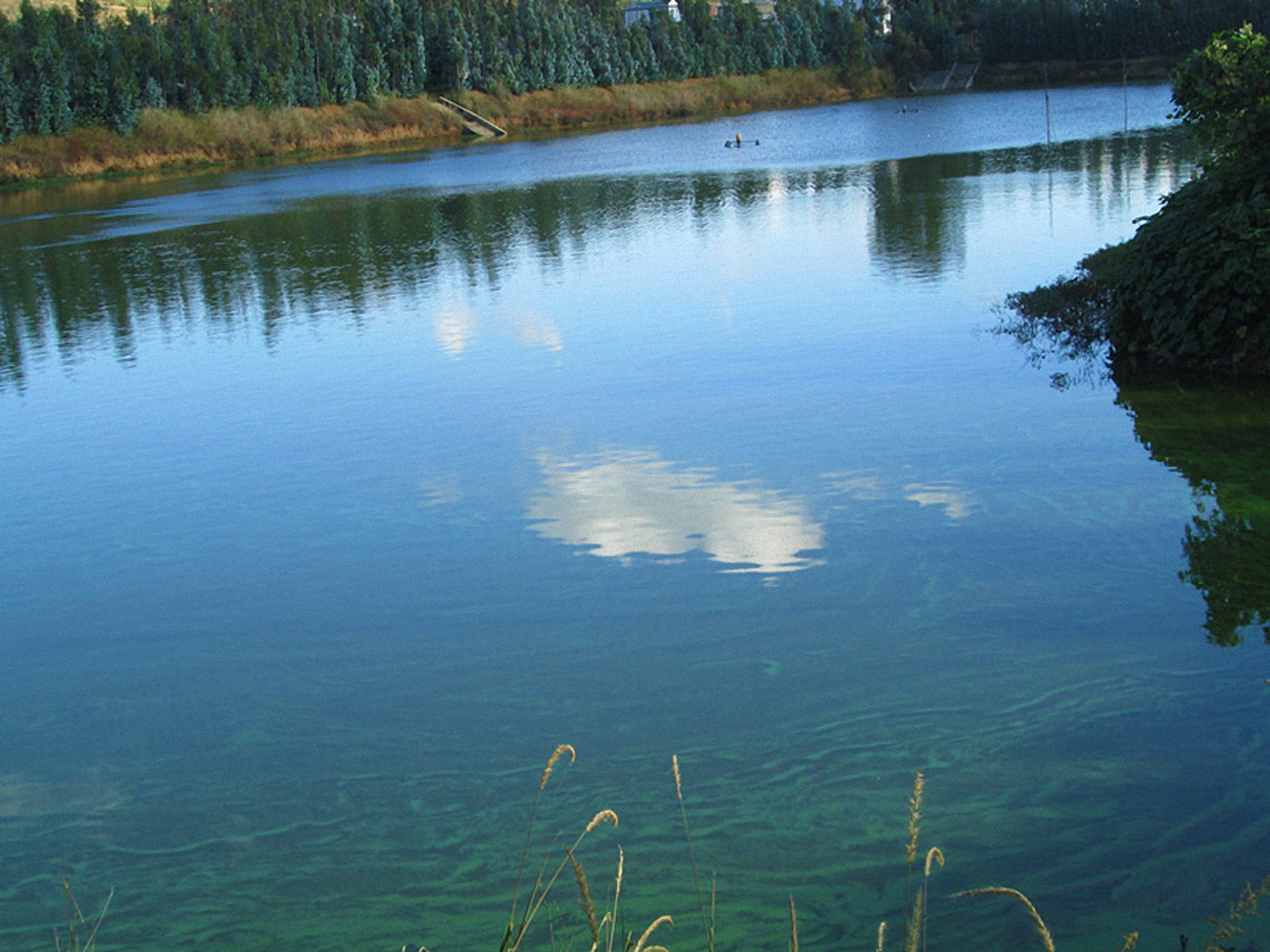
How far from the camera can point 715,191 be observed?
115 ft

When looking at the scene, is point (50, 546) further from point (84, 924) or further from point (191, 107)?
point (191, 107)

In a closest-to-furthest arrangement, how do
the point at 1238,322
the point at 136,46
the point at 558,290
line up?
the point at 1238,322 → the point at 558,290 → the point at 136,46

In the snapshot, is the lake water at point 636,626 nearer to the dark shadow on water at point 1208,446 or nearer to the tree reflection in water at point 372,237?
the dark shadow on water at point 1208,446

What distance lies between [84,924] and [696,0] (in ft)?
365

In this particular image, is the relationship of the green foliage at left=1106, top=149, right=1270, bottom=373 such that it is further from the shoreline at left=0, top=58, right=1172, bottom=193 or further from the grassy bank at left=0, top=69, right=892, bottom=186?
the grassy bank at left=0, top=69, right=892, bottom=186

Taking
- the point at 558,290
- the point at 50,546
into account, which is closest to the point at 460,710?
the point at 50,546

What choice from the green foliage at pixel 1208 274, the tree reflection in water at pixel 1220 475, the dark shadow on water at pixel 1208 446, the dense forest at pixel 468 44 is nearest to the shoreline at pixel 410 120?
the dense forest at pixel 468 44

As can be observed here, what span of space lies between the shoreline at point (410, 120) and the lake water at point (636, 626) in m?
46.8

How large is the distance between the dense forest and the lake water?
53.4 metres

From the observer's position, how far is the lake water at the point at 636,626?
5246mm

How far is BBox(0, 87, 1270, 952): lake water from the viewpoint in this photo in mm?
5246

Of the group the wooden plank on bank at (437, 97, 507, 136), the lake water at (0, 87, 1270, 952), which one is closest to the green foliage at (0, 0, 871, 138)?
the wooden plank on bank at (437, 97, 507, 136)

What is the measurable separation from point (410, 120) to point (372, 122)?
3462 millimetres

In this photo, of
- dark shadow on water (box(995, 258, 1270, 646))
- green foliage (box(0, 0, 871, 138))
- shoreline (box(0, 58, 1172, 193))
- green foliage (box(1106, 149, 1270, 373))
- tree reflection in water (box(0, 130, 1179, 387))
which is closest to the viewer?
dark shadow on water (box(995, 258, 1270, 646))
